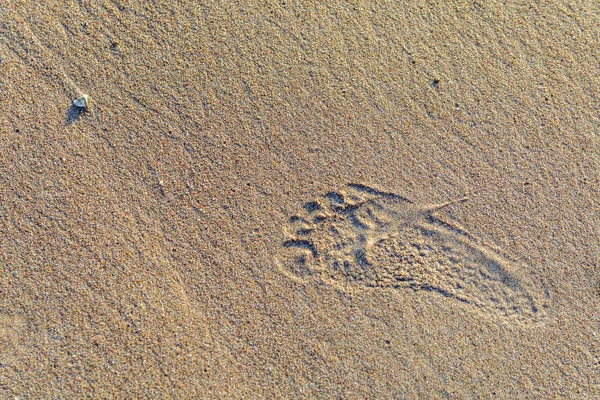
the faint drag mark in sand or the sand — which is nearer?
the sand

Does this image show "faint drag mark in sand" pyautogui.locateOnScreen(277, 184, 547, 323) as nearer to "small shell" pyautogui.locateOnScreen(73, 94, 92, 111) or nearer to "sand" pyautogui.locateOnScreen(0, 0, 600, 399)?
"sand" pyautogui.locateOnScreen(0, 0, 600, 399)

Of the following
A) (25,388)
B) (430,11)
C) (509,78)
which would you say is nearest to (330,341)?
(25,388)

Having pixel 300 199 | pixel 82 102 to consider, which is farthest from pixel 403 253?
pixel 82 102

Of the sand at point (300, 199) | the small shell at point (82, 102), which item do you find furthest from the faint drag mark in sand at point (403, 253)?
the small shell at point (82, 102)

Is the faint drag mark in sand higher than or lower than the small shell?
lower

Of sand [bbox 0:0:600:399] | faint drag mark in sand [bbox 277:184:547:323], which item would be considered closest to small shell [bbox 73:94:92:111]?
sand [bbox 0:0:600:399]

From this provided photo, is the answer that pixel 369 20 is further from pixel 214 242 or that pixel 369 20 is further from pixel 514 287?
pixel 514 287

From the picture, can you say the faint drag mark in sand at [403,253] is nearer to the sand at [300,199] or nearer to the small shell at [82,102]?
the sand at [300,199]
